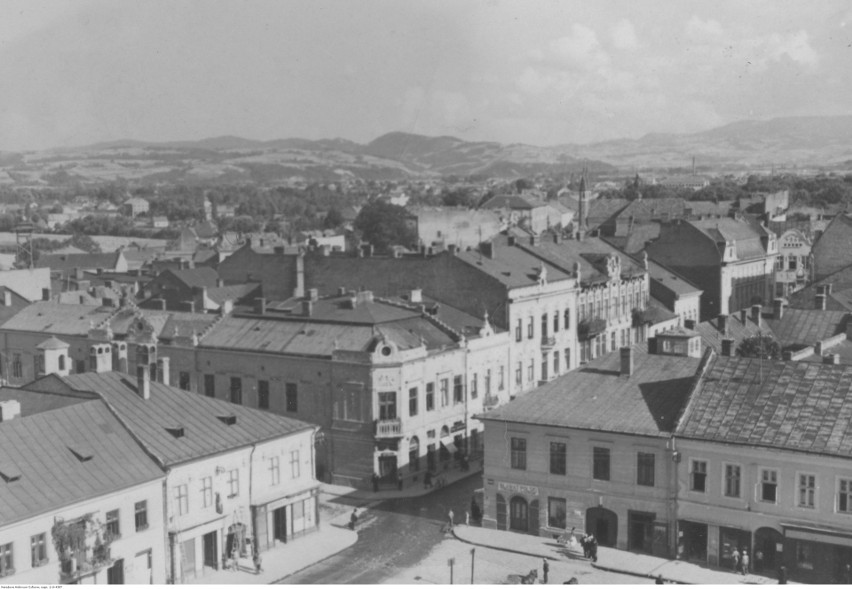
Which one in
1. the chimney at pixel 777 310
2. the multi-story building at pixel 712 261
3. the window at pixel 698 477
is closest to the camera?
the window at pixel 698 477

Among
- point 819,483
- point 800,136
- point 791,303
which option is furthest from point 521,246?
point 800,136

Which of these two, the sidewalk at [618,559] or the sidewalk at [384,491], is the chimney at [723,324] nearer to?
the sidewalk at [384,491]

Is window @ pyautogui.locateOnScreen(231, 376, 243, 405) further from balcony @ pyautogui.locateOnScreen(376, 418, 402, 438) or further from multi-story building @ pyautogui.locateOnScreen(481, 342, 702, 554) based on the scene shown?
multi-story building @ pyautogui.locateOnScreen(481, 342, 702, 554)

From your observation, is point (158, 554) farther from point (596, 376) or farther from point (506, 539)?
point (596, 376)

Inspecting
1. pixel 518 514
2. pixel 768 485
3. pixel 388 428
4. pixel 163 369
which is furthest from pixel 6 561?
pixel 768 485

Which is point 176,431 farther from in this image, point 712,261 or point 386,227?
point 386,227

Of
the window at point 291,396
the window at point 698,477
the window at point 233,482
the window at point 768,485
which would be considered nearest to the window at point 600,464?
the window at point 698,477
